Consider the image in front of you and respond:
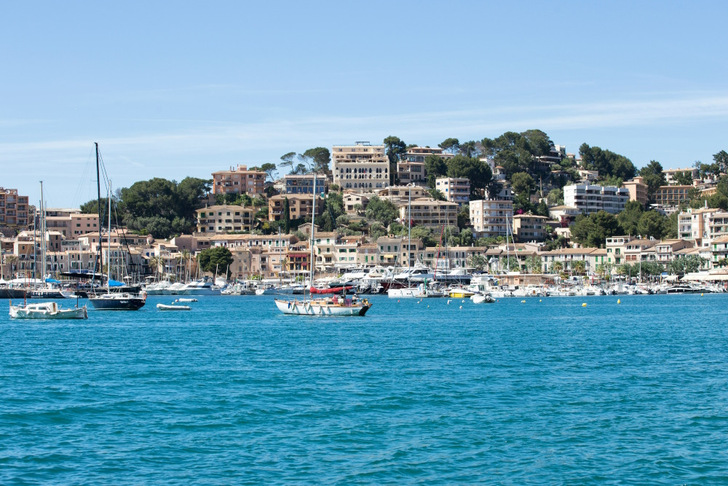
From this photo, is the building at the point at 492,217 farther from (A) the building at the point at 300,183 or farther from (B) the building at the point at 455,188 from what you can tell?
A: (A) the building at the point at 300,183

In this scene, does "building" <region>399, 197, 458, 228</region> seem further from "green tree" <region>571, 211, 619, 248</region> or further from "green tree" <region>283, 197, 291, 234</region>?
"green tree" <region>571, 211, 619, 248</region>

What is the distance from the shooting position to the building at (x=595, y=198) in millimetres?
146500

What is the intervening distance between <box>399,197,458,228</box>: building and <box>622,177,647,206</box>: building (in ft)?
121

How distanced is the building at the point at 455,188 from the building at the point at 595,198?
16.4m

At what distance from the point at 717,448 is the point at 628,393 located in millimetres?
6391

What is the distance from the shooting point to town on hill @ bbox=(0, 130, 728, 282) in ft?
396

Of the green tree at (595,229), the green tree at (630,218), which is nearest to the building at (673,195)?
the green tree at (630,218)

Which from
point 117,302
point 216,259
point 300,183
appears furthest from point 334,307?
point 300,183

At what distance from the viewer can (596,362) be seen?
31938 mm

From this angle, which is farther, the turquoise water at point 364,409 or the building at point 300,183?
the building at point 300,183

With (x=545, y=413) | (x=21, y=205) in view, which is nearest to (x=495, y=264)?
(x=21, y=205)

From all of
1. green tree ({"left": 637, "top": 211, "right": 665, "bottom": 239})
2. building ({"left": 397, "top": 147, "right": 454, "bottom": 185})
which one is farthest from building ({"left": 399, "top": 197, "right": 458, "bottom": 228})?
green tree ({"left": 637, "top": 211, "right": 665, "bottom": 239})

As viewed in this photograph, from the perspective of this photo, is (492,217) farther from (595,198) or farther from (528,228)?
(595,198)

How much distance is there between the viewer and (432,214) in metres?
133
